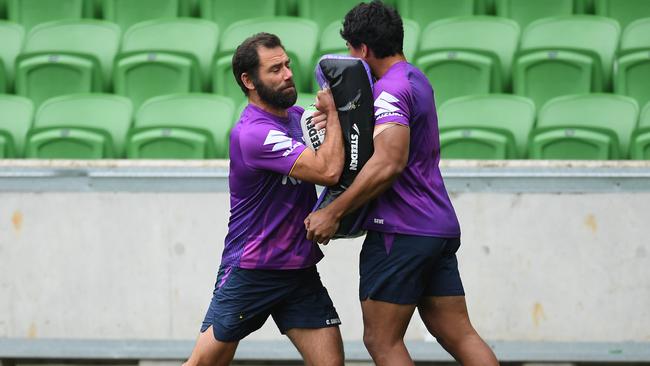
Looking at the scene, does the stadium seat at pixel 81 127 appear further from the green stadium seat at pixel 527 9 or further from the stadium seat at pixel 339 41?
the green stadium seat at pixel 527 9

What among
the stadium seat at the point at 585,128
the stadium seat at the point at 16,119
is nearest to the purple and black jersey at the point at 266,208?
the stadium seat at the point at 585,128

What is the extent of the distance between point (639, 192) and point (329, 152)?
8.05 ft

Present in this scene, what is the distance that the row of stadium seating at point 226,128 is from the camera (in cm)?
732

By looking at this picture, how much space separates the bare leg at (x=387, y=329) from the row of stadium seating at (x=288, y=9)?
15.3 ft

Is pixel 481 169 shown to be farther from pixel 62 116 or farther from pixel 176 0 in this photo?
pixel 176 0

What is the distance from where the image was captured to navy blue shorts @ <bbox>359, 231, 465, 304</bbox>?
4.62 metres

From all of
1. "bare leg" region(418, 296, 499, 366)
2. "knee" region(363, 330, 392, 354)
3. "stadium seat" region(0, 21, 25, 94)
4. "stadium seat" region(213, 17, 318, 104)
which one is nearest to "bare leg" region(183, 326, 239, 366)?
"knee" region(363, 330, 392, 354)

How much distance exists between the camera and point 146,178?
21.2ft

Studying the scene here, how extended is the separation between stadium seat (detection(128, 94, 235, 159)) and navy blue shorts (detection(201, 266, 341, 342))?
275 cm

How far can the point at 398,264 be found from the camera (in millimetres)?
4621

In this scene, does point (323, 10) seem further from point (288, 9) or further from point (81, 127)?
point (81, 127)

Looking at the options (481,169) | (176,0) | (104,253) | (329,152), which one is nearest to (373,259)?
(329,152)

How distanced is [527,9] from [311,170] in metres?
4.88

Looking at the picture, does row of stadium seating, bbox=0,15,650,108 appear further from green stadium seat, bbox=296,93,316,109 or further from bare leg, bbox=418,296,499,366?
bare leg, bbox=418,296,499,366
